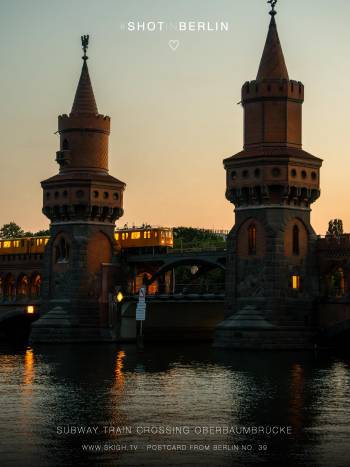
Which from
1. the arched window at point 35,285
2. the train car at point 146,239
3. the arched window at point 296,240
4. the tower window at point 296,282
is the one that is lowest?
the tower window at point 296,282

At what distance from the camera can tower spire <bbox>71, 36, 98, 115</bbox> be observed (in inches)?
4309

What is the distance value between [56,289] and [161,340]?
1239 centimetres

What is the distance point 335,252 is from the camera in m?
92.4

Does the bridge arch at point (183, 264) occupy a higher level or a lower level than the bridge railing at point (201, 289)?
higher

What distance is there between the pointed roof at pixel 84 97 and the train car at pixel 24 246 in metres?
17.5

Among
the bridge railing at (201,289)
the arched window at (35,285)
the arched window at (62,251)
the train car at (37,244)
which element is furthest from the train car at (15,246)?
the bridge railing at (201,289)

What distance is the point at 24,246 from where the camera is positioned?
12569cm

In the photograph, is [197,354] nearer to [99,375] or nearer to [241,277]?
[241,277]

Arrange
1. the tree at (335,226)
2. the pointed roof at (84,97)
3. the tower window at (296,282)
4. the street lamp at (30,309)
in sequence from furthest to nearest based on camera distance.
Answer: the tree at (335,226), the street lamp at (30,309), the pointed roof at (84,97), the tower window at (296,282)

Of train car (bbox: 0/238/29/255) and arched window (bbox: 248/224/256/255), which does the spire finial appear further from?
train car (bbox: 0/238/29/255)

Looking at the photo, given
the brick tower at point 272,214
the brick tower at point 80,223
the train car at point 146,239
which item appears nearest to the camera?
the brick tower at point 272,214

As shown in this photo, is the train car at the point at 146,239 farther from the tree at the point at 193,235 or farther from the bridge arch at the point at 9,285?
the tree at the point at 193,235

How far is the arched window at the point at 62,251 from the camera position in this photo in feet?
359

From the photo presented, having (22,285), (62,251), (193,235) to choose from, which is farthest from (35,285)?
(193,235)
